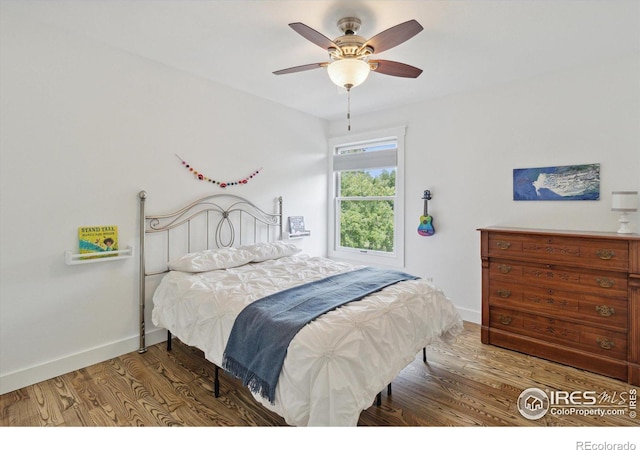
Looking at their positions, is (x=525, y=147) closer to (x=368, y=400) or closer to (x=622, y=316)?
(x=622, y=316)

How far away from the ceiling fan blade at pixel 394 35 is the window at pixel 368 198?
210 centimetres

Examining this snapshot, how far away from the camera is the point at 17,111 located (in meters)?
2.19

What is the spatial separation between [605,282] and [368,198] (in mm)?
2639

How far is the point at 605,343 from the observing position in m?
2.45

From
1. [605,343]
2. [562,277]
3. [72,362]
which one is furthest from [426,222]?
[72,362]

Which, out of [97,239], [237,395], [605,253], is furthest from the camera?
[97,239]

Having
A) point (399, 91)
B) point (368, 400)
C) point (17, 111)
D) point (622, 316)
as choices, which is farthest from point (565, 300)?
point (17, 111)

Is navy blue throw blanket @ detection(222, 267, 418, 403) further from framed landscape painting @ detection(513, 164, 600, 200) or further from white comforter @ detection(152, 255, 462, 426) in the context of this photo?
framed landscape painting @ detection(513, 164, 600, 200)

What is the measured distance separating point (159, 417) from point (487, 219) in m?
3.37

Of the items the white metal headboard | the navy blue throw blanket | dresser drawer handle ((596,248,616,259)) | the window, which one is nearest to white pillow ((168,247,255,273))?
the white metal headboard

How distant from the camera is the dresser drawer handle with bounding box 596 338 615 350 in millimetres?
2426

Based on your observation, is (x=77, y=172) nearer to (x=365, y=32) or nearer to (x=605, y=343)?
(x=365, y=32)

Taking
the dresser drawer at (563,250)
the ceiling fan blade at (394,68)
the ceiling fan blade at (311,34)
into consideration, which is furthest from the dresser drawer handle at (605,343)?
the ceiling fan blade at (311,34)

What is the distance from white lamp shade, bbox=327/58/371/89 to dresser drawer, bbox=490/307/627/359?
2420 millimetres
